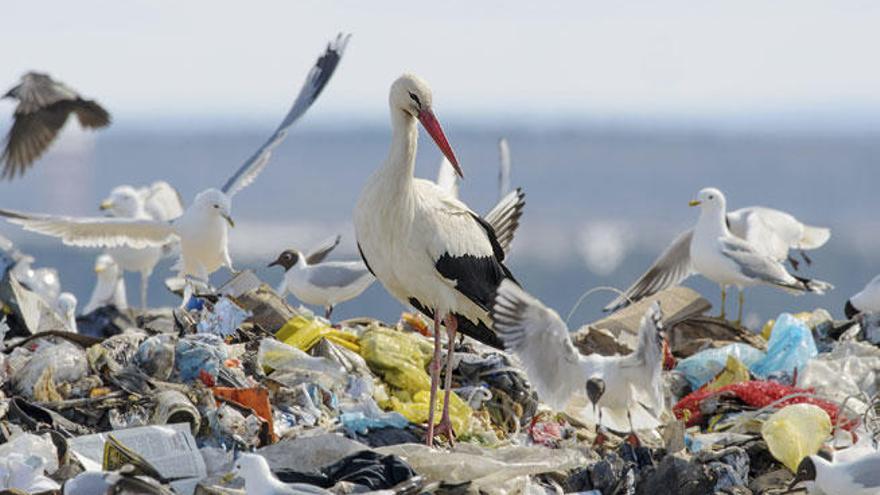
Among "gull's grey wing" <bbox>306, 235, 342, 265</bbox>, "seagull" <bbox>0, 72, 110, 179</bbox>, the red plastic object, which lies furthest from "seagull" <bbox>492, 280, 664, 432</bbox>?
"seagull" <bbox>0, 72, 110, 179</bbox>

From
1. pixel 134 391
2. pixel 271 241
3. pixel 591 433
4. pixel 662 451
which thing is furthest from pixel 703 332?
pixel 271 241

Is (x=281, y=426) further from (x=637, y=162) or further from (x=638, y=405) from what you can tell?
(x=637, y=162)

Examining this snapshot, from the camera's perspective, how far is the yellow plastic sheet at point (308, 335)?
7.86 meters

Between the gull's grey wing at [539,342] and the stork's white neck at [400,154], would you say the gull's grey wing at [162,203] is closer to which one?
the stork's white neck at [400,154]

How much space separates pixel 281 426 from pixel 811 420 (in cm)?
196

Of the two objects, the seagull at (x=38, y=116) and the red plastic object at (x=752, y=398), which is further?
the seagull at (x=38, y=116)

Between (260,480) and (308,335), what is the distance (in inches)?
84.3

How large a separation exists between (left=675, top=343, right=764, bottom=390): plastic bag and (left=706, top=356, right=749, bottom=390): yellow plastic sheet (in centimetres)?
10

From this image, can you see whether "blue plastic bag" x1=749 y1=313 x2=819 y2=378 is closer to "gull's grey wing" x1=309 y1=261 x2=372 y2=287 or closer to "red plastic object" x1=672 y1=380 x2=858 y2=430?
"red plastic object" x1=672 y1=380 x2=858 y2=430

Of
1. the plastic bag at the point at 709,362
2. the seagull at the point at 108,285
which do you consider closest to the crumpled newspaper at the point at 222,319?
the plastic bag at the point at 709,362

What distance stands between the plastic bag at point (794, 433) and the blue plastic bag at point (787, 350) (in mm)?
1281

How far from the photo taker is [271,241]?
61719 mm

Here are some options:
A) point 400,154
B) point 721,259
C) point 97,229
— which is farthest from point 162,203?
point 400,154

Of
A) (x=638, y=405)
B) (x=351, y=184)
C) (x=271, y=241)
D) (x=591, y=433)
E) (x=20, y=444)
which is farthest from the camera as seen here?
(x=351, y=184)
